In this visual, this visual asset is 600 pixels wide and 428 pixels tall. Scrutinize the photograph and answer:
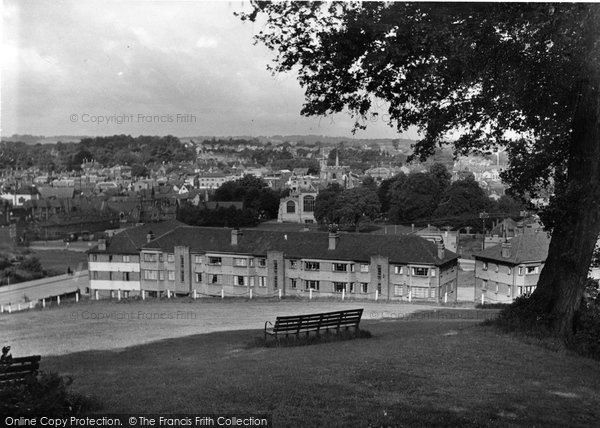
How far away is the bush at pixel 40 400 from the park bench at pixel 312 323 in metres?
5.45

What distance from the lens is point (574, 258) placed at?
963cm

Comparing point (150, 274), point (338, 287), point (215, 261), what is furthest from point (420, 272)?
point (150, 274)

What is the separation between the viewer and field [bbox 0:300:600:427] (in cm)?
593

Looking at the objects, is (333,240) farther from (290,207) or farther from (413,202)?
(290,207)

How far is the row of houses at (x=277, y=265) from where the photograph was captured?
96.9ft

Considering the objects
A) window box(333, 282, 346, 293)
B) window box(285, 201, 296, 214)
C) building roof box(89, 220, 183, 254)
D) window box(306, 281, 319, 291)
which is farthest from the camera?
window box(285, 201, 296, 214)

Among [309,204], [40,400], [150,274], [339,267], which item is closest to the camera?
[40,400]

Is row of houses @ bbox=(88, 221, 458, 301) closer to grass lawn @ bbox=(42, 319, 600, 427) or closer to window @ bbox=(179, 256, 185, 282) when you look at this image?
window @ bbox=(179, 256, 185, 282)

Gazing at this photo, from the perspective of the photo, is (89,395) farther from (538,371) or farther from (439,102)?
(439,102)

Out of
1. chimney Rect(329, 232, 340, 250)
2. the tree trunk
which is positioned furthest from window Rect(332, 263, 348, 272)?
the tree trunk

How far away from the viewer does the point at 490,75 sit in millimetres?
9453

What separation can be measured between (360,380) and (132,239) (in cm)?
2573

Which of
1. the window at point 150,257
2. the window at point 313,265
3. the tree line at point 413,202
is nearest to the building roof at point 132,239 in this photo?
the window at point 150,257

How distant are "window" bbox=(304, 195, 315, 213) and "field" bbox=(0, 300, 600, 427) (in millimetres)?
32785
